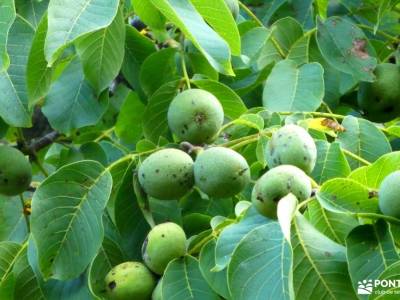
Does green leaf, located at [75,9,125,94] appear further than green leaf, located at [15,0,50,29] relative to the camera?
No

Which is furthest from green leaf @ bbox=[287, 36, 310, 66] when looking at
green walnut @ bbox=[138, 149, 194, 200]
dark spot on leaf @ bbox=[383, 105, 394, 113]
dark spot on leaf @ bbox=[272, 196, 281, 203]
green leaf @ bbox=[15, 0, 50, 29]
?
dark spot on leaf @ bbox=[272, 196, 281, 203]

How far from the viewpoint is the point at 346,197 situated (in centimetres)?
140

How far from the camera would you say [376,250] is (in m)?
1.38

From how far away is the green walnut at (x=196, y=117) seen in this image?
1.80 metres

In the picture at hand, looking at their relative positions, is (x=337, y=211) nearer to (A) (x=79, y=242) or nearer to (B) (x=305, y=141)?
(B) (x=305, y=141)

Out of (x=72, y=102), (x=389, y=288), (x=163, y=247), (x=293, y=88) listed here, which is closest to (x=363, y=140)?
(x=293, y=88)

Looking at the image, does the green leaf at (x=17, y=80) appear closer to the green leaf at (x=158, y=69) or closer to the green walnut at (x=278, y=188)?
the green leaf at (x=158, y=69)

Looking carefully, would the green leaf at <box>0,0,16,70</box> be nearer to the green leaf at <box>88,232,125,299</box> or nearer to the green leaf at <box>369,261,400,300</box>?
the green leaf at <box>88,232,125,299</box>

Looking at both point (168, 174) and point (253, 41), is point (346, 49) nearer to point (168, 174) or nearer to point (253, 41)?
point (253, 41)

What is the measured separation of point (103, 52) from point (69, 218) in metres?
0.48

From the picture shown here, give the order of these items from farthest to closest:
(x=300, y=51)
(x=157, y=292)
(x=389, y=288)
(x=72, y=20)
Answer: (x=300, y=51) < (x=157, y=292) < (x=72, y=20) < (x=389, y=288)

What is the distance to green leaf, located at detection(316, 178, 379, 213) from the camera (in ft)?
4.58

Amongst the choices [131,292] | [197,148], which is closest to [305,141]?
[197,148]

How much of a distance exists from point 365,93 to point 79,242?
1.02 meters
